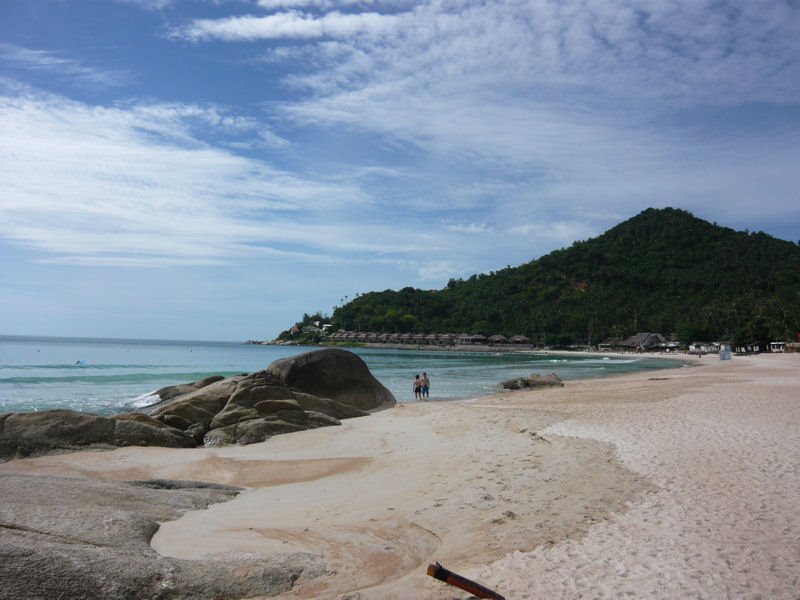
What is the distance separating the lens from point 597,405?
801 inches

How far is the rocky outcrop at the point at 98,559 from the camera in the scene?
4359 millimetres

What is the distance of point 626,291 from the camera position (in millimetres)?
155875

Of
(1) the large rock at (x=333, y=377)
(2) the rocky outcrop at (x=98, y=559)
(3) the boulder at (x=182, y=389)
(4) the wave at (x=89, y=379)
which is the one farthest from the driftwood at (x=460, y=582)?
(4) the wave at (x=89, y=379)

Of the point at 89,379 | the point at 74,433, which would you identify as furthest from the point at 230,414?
the point at 89,379

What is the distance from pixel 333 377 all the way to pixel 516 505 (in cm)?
1488

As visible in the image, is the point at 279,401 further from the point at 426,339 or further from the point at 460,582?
the point at 426,339

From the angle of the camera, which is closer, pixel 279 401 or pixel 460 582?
pixel 460 582

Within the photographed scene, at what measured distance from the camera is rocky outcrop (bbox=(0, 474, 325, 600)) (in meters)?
4.36

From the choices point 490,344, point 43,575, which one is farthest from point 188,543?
point 490,344

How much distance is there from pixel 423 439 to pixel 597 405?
8898 millimetres

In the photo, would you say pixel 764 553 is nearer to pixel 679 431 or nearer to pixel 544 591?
pixel 544 591

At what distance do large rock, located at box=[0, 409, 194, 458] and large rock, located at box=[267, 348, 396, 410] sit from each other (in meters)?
6.55

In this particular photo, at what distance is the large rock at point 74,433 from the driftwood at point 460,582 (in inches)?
443

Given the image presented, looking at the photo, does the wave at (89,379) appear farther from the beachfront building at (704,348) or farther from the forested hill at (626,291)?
the forested hill at (626,291)
